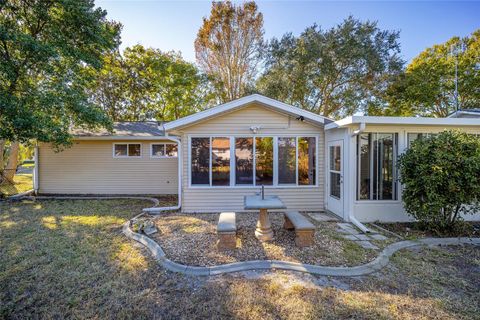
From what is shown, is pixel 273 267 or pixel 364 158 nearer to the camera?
pixel 273 267

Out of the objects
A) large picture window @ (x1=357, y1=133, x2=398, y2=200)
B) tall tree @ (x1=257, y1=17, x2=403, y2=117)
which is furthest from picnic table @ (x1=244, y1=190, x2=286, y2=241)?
tall tree @ (x1=257, y1=17, x2=403, y2=117)

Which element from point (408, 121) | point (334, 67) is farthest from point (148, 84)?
point (408, 121)

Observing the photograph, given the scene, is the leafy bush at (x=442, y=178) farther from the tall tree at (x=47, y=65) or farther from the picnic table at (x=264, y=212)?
the tall tree at (x=47, y=65)

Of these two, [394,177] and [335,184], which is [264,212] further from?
[394,177]

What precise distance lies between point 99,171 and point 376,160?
36.0 ft

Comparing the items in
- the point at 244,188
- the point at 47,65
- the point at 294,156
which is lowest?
the point at 244,188

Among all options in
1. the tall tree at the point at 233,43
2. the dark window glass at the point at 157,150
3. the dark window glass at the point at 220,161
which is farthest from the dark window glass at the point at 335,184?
the tall tree at the point at 233,43

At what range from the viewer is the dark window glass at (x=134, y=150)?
1071 cm

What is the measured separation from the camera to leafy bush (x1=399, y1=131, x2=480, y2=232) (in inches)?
191

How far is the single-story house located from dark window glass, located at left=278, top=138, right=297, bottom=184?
0.10ft

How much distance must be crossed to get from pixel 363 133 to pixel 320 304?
4657 mm

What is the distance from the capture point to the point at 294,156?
23.4ft

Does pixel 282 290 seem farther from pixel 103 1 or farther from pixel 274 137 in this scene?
pixel 103 1

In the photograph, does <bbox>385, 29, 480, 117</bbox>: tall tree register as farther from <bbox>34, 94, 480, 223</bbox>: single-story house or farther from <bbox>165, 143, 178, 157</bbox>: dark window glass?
<bbox>165, 143, 178, 157</bbox>: dark window glass
